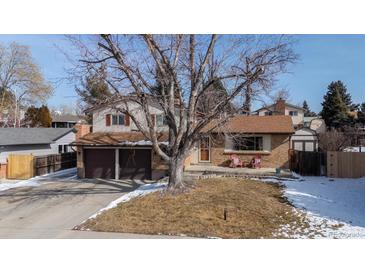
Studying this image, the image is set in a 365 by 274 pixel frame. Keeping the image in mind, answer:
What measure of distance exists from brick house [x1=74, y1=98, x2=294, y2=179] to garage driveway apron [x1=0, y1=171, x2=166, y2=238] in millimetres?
1211

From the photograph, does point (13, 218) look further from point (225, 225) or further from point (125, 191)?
point (225, 225)

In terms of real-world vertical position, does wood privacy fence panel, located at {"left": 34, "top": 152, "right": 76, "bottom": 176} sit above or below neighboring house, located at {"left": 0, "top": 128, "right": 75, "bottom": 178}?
below

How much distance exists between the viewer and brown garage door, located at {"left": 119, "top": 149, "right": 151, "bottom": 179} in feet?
61.6

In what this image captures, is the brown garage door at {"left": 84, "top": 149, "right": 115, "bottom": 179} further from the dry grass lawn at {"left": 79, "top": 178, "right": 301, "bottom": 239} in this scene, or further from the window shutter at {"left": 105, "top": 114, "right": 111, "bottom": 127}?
the dry grass lawn at {"left": 79, "top": 178, "right": 301, "bottom": 239}

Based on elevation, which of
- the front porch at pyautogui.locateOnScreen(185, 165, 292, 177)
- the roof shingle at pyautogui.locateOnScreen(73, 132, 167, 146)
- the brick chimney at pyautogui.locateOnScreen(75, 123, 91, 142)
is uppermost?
the brick chimney at pyautogui.locateOnScreen(75, 123, 91, 142)

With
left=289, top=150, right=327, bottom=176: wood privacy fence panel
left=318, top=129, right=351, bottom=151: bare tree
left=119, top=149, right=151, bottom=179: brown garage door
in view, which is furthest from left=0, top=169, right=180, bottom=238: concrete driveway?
left=318, top=129, right=351, bottom=151: bare tree

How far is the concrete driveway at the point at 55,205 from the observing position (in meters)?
9.14

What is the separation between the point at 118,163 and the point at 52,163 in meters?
6.75

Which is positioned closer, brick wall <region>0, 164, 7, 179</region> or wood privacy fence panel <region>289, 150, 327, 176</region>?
wood privacy fence panel <region>289, 150, 327, 176</region>

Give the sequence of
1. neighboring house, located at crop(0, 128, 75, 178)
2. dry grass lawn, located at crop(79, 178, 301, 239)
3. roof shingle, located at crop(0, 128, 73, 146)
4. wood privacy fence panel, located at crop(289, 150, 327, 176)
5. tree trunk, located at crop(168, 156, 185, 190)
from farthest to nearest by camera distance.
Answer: roof shingle, located at crop(0, 128, 73, 146)
neighboring house, located at crop(0, 128, 75, 178)
wood privacy fence panel, located at crop(289, 150, 327, 176)
tree trunk, located at crop(168, 156, 185, 190)
dry grass lawn, located at crop(79, 178, 301, 239)

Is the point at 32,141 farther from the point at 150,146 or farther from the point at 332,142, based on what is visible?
the point at 332,142

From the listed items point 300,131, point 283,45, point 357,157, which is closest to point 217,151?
point 357,157

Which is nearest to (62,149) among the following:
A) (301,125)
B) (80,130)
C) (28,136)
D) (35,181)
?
(28,136)

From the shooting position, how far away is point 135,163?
1892 cm
